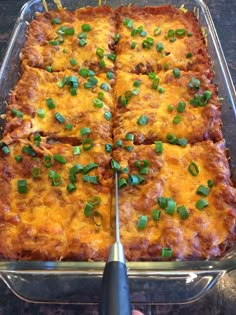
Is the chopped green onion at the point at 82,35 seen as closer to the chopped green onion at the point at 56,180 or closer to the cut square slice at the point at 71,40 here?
the cut square slice at the point at 71,40

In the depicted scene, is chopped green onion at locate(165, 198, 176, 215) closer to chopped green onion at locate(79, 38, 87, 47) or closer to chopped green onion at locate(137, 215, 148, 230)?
chopped green onion at locate(137, 215, 148, 230)

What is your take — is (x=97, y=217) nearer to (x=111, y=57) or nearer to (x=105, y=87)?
(x=105, y=87)

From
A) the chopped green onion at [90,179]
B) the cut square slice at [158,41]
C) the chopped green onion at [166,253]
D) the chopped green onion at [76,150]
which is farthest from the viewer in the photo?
the cut square slice at [158,41]

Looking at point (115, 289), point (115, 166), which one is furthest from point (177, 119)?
point (115, 289)

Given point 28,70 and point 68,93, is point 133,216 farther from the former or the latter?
point 28,70

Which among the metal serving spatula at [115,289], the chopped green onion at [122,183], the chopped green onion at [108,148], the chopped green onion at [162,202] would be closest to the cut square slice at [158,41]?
the chopped green onion at [108,148]
